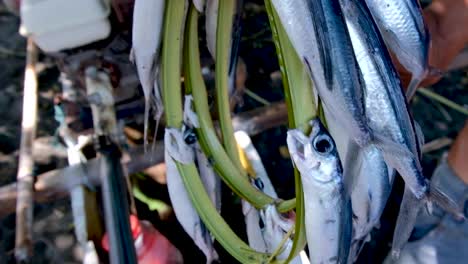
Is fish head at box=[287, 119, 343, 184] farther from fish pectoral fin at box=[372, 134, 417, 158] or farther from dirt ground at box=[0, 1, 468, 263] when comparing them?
dirt ground at box=[0, 1, 468, 263]

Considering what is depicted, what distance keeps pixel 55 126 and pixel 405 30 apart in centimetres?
216

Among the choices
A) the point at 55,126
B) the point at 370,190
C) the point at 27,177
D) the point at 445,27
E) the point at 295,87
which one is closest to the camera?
the point at 295,87

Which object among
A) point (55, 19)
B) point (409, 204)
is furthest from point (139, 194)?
point (409, 204)

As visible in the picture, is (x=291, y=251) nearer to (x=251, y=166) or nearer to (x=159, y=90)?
(x=159, y=90)

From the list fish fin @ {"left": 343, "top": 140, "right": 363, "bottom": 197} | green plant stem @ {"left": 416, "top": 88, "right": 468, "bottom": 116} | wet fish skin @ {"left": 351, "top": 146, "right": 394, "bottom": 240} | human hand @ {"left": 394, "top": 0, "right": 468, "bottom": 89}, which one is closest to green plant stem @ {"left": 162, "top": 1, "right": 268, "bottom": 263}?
wet fish skin @ {"left": 351, "top": 146, "right": 394, "bottom": 240}

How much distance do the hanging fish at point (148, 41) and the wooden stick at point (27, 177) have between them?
1.48 feet

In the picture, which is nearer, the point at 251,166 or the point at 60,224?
the point at 251,166

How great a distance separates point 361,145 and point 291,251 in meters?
0.38

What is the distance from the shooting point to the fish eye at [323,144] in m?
1.08

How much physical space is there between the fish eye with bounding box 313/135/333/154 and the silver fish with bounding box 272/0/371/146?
4cm

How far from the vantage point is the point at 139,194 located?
236 cm

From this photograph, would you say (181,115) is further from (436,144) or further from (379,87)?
(436,144)

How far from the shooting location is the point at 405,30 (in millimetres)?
1171

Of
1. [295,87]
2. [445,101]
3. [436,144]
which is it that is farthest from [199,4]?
[445,101]
